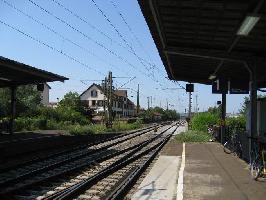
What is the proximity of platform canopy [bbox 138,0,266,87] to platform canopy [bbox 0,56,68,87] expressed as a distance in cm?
698

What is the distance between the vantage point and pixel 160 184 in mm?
12992

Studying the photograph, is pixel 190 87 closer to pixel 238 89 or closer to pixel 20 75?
pixel 238 89

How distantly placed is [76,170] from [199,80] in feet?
55.3

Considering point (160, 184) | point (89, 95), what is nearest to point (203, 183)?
point (160, 184)

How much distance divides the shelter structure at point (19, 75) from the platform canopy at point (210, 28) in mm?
6981

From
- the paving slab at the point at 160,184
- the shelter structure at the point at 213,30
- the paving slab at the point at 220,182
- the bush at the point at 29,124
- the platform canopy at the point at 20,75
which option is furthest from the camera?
the bush at the point at 29,124

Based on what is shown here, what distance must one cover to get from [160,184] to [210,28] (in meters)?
4.53

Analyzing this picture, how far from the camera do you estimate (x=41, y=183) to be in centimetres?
1330

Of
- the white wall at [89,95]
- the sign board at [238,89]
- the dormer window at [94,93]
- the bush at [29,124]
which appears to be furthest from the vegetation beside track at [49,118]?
the dormer window at [94,93]

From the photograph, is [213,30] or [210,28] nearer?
[210,28]

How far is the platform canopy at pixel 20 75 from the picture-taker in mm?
21688

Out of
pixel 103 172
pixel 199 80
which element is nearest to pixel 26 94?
pixel 199 80

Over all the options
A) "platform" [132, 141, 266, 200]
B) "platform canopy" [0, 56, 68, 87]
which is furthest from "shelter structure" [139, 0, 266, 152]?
"platform canopy" [0, 56, 68, 87]

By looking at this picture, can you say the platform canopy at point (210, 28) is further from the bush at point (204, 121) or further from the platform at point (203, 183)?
the bush at point (204, 121)
